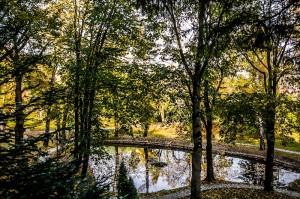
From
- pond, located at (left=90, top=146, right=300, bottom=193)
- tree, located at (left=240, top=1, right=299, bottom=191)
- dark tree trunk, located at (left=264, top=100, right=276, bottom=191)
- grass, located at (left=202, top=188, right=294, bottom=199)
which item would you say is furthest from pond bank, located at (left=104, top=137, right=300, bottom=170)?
tree, located at (left=240, top=1, right=299, bottom=191)

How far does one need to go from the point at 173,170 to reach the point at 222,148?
10.4 meters

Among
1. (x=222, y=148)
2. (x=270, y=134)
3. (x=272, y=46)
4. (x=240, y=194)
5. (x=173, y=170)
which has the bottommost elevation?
(x=173, y=170)

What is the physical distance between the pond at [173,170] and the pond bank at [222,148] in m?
0.80

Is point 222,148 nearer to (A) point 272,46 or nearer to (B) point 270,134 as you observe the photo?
(B) point 270,134

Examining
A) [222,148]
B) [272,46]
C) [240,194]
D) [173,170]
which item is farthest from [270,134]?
[222,148]

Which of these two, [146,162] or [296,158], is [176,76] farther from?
[296,158]

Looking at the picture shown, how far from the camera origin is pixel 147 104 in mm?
13398

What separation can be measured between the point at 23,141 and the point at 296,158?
96.9ft

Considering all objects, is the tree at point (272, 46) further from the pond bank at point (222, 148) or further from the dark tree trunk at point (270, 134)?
the pond bank at point (222, 148)

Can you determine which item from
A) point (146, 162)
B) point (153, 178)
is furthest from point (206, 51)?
point (146, 162)

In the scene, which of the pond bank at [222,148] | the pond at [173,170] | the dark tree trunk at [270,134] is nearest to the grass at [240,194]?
the dark tree trunk at [270,134]

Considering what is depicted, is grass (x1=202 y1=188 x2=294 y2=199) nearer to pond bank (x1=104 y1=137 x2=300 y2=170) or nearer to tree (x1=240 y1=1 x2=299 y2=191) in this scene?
tree (x1=240 y1=1 x2=299 y2=191)

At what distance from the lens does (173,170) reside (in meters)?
26.5

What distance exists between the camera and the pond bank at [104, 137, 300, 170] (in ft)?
87.1
